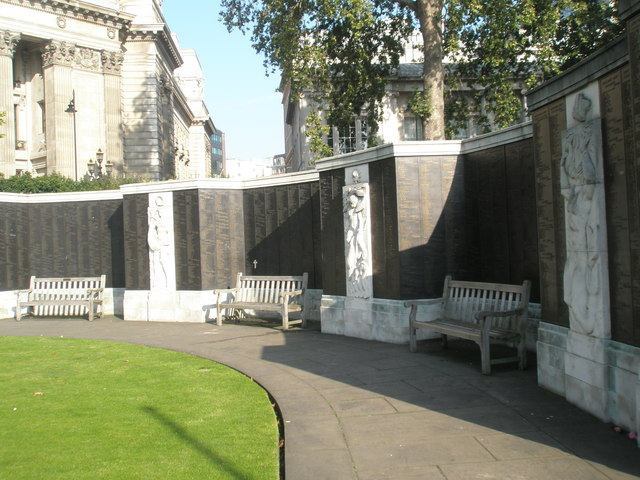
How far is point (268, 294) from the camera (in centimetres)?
1213

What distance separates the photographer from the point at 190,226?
1262 cm

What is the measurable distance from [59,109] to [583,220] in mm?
35304

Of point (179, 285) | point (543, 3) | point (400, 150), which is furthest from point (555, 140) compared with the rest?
point (543, 3)

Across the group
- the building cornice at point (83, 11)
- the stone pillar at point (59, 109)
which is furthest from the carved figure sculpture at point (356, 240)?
the building cornice at point (83, 11)

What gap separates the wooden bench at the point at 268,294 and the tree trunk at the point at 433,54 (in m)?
8.61

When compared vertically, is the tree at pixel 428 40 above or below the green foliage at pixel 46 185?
above

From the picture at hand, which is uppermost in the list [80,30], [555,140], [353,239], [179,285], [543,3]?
[80,30]

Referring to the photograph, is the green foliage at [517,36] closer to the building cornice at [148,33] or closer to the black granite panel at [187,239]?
the black granite panel at [187,239]

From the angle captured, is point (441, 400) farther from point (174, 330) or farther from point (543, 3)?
point (543, 3)

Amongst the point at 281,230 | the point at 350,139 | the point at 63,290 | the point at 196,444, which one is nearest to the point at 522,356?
the point at 196,444

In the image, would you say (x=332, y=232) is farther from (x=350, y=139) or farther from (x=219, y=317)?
(x=350, y=139)

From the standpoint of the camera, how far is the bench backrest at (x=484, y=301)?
22.8 feet

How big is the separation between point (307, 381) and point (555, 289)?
288 cm

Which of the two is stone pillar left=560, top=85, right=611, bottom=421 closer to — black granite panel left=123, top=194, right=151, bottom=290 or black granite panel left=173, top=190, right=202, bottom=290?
black granite panel left=173, top=190, right=202, bottom=290
